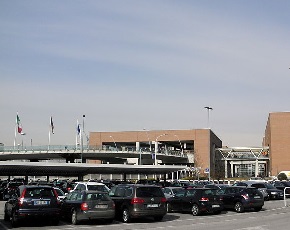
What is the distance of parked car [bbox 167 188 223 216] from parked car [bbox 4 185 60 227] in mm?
8044

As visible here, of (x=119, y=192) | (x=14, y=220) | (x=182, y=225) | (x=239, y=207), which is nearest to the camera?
(x=14, y=220)

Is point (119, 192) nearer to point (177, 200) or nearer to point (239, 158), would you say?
point (177, 200)

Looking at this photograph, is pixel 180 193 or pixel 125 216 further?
pixel 180 193

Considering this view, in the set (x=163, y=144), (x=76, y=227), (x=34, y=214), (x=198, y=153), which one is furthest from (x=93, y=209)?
(x=163, y=144)

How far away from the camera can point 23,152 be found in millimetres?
93812

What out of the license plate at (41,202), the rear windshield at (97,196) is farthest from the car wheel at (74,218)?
the license plate at (41,202)

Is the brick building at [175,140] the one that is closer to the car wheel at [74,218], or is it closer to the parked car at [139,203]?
the parked car at [139,203]

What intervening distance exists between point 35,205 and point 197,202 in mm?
9011

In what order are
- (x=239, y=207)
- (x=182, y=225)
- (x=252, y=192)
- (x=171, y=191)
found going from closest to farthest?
(x=182, y=225) < (x=239, y=207) < (x=252, y=192) < (x=171, y=191)

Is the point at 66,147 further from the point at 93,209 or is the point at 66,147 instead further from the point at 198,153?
the point at 93,209

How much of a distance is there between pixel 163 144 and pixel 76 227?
371ft

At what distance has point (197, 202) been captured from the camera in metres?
22.7

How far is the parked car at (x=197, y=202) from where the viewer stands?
2255 centimetres

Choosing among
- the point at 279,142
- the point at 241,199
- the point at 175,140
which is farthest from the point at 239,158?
the point at 241,199
